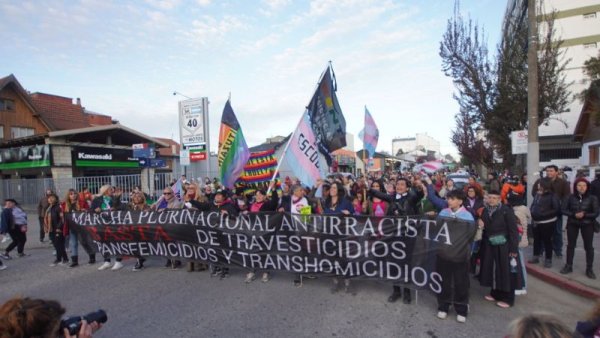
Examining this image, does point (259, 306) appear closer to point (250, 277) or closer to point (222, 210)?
point (250, 277)

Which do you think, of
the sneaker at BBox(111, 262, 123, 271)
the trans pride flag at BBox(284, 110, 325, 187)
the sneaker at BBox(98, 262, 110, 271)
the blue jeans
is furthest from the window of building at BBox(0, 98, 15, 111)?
the blue jeans

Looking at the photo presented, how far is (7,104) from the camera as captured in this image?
27.2 metres

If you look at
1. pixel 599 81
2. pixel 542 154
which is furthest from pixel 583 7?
pixel 599 81

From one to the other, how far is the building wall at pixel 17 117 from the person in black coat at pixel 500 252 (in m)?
34.2

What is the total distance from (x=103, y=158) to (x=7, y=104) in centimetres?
1188

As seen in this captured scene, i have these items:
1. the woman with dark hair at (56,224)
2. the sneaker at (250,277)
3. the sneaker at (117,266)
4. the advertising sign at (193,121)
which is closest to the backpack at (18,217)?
the woman with dark hair at (56,224)

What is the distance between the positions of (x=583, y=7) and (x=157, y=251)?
4718 cm

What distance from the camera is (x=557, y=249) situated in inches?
257

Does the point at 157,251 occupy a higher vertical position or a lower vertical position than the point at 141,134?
lower

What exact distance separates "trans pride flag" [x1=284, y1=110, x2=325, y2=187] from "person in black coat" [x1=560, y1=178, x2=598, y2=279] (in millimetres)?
4556

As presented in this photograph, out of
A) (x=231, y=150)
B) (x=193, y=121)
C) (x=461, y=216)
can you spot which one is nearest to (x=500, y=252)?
(x=461, y=216)

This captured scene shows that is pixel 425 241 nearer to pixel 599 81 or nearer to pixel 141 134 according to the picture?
pixel 599 81

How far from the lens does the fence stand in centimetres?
1684

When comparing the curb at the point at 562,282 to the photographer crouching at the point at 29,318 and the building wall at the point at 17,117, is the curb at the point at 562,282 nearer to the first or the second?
the photographer crouching at the point at 29,318
